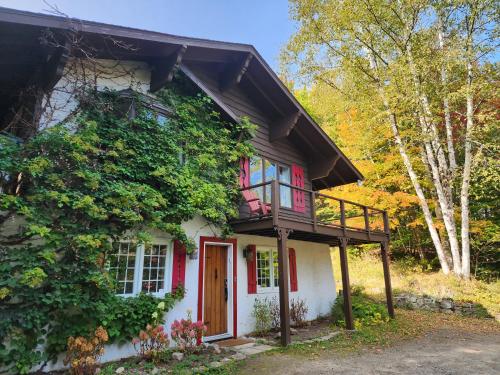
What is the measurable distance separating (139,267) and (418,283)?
12.6 m

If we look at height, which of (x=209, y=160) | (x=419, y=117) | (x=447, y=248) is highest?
(x=419, y=117)

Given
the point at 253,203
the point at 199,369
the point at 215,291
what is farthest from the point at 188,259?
the point at 199,369

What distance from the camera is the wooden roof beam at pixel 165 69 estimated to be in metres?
7.58

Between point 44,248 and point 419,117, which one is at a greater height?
point 419,117

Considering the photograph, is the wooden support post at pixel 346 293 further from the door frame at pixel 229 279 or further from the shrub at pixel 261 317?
the door frame at pixel 229 279

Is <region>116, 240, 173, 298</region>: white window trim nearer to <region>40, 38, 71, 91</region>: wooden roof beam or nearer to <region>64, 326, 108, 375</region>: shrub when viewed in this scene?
<region>64, 326, 108, 375</region>: shrub

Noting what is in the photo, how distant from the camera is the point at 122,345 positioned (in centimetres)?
613

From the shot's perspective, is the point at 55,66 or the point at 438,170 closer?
the point at 55,66

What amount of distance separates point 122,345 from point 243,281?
11.7ft

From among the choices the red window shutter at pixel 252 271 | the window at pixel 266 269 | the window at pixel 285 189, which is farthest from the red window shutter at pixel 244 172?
the window at pixel 266 269

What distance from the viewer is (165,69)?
310 inches

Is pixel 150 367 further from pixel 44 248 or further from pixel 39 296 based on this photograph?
pixel 44 248

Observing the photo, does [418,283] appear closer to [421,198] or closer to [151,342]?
[421,198]

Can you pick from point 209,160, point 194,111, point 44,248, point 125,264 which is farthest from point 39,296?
point 194,111
